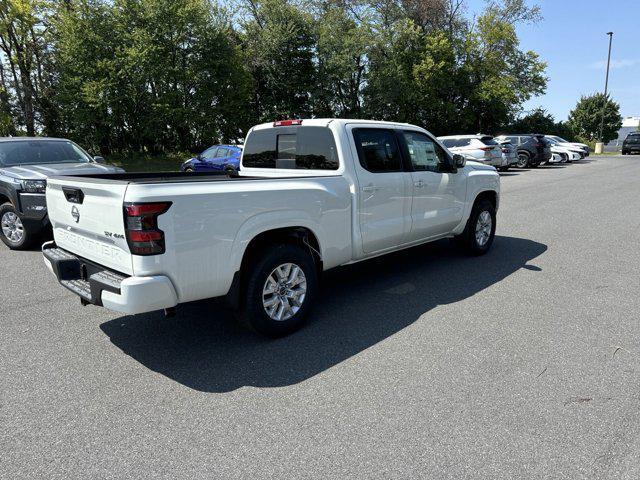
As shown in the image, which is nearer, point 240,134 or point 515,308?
point 515,308

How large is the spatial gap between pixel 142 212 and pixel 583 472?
2988 millimetres

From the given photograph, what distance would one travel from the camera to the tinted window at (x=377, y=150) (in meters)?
4.73

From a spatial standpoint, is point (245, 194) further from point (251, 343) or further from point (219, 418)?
point (219, 418)

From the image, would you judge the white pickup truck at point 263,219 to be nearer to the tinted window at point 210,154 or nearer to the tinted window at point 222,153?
the tinted window at point 222,153

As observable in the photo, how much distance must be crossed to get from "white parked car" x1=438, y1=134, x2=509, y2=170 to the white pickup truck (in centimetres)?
1324

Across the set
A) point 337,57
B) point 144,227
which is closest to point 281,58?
point 337,57

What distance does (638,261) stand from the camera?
6324mm

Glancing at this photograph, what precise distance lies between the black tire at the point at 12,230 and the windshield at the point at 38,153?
3.30 feet

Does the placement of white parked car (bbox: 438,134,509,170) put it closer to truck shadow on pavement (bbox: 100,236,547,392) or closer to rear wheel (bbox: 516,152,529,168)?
rear wheel (bbox: 516,152,529,168)

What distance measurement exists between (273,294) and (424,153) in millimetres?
2826

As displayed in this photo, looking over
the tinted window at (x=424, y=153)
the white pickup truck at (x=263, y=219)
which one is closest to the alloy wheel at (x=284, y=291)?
the white pickup truck at (x=263, y=219)

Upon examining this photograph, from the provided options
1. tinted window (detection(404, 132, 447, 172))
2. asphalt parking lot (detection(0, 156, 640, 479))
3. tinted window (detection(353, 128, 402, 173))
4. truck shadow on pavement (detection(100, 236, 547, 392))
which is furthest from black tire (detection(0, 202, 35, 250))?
tinted window (detection(404, 132, 447, 172))

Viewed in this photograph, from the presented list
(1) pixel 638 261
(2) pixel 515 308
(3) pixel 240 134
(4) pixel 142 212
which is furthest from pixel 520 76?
(4) pixel 142 212

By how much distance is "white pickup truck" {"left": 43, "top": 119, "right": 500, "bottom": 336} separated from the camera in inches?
124
